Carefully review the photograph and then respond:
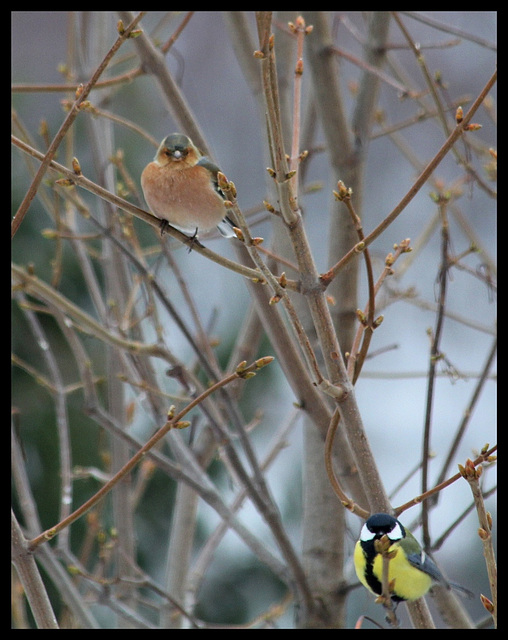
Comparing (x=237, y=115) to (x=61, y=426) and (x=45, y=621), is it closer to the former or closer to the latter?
(x=61, y=426)

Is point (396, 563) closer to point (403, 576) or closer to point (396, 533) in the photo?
point (403, 576)

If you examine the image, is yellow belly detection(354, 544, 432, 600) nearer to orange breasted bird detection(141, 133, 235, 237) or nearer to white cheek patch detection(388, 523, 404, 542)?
white cheek patch detection(388, 523, 404, 542)

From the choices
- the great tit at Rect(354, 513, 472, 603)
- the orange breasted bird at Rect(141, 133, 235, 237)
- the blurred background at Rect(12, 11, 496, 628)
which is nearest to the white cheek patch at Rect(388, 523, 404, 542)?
→ the great tit at Rect(354, 513, 472, 603)

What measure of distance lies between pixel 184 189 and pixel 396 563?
103 cm

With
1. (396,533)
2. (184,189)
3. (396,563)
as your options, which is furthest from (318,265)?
(396,533)

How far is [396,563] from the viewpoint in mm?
1550

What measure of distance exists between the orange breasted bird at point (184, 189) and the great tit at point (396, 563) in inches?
33.4

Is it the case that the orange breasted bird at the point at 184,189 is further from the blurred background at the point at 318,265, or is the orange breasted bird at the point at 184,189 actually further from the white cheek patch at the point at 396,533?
the white cheek patch at the point at 396,533

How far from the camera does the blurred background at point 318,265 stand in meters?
3.78

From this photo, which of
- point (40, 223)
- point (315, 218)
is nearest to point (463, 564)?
point (315, 218)

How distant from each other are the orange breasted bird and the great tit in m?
0.85

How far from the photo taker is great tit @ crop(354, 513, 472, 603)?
1366mm

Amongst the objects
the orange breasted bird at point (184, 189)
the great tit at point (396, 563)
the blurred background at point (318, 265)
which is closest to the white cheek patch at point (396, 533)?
the great tit at point (396, 563)
